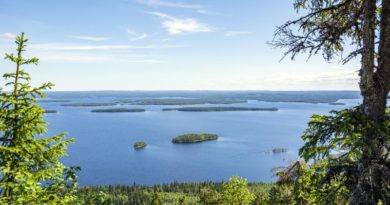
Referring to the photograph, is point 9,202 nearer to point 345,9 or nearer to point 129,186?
point 345,9

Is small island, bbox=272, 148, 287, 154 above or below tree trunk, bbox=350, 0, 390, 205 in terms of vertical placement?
below

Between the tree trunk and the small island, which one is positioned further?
the small island

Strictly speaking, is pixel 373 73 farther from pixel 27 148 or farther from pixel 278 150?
pixel 278 150

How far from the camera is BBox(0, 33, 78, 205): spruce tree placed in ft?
31.7

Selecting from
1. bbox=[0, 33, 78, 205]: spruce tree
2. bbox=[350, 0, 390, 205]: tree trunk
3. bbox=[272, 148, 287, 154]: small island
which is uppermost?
bbox=[350, 0, 390, 205]: tree trunk

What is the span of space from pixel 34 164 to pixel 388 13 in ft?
33.9

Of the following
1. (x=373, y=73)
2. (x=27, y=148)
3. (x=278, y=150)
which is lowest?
(x=278, y=150)

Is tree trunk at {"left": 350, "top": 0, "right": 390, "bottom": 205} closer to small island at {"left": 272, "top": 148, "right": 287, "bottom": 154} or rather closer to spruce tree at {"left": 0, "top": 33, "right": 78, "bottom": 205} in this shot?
spruce tree at {"left": 0, "top": 33, "right": 78, "bottom": 205}

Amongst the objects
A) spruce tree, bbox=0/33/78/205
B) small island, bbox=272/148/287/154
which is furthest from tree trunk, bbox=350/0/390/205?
small island, bbox=272/148/287/154

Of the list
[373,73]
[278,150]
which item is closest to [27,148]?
[373,73]

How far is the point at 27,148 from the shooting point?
1010 cm

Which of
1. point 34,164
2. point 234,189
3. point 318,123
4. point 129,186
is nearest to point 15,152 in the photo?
point 34,164

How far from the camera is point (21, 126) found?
403 inches

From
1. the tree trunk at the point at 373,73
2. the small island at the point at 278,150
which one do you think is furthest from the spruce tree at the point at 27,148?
the small island at the point at 278,150
